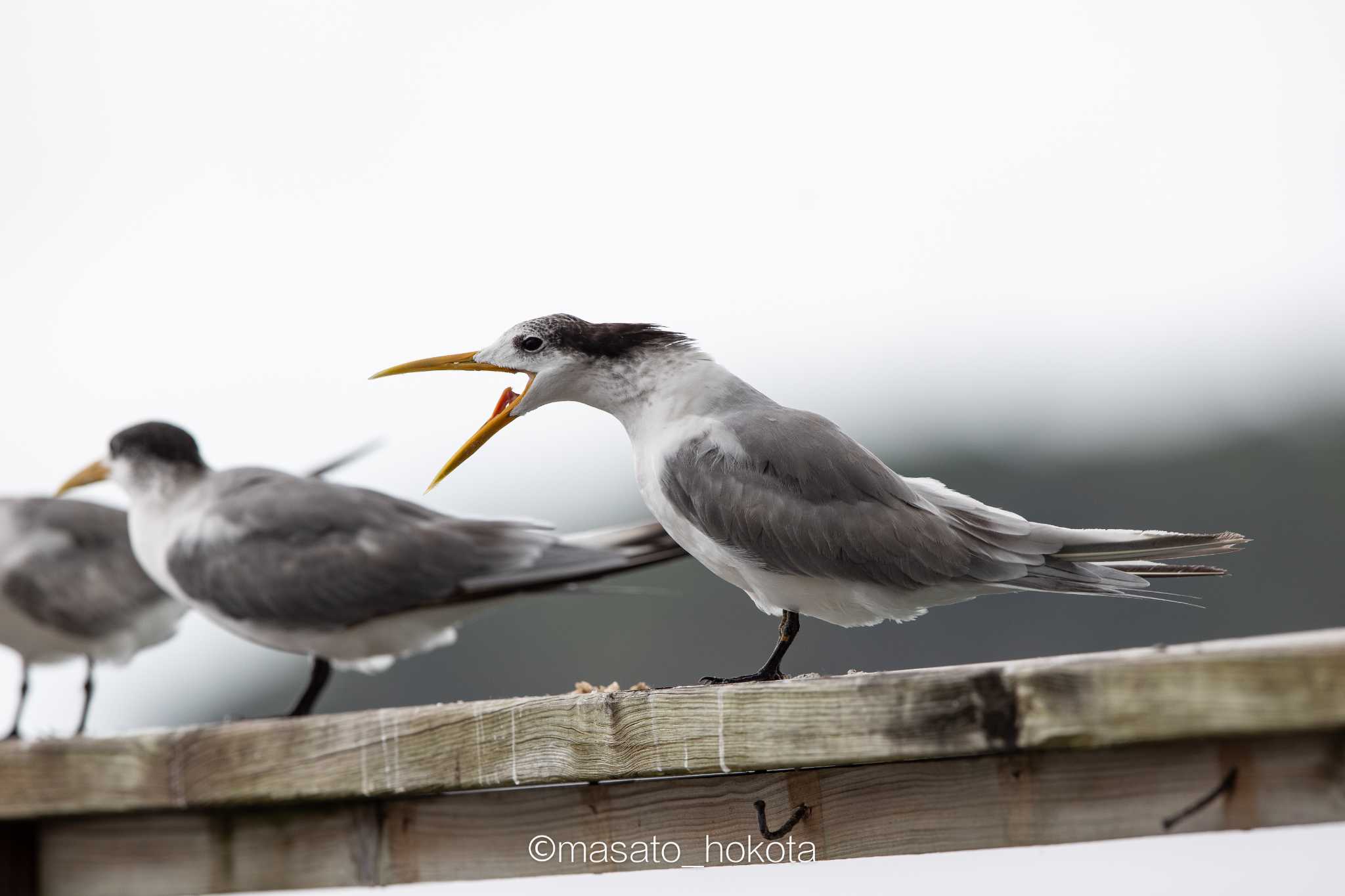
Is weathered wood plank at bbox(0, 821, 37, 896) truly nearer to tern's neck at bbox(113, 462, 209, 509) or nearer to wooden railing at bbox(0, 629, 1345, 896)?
wooden railing at bbox(0, 629, 1345, 896)

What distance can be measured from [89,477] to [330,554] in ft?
4.15

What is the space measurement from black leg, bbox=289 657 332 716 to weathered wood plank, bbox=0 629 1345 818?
40.1 inches

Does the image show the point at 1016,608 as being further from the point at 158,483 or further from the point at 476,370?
the point at 476,370

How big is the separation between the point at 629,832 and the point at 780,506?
92 cm

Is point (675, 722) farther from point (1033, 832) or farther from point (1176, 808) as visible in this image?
point (1176, 808)

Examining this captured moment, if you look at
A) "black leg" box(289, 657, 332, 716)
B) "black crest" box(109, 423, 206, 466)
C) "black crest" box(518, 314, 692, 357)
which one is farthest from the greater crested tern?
"black crest" box(518, 314, 692, 357)

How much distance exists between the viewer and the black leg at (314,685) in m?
5.43

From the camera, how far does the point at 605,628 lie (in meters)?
47.7

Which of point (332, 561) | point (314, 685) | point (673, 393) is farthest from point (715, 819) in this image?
point (314, 685)

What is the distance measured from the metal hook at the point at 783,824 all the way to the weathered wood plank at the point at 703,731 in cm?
12

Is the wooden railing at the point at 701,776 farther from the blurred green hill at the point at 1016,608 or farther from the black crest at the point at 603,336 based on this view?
the blurred green hill at the point at 1016,608

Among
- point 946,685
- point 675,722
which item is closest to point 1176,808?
point 946,685

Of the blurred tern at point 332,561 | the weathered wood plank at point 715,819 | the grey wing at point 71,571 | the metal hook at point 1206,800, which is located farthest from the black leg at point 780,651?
the grey wing at point 71,571

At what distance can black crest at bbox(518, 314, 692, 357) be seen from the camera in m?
4.48
